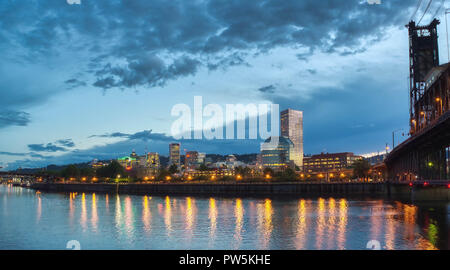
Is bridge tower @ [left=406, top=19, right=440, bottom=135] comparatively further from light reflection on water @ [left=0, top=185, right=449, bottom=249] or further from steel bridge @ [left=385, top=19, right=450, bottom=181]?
light reflection on water @ [left=0, top=185, right=449, bottom=249]

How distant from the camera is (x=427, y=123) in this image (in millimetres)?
107312

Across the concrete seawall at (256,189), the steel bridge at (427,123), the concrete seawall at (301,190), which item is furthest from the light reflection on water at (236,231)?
the concrete seawall at (256,189)

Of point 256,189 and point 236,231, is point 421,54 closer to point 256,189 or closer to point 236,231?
point 256,189

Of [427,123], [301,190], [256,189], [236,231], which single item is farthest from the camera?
[256,189]

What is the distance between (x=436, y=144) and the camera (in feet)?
259

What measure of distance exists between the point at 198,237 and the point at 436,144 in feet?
186

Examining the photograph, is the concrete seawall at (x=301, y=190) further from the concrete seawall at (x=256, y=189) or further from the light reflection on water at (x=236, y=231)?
the light reflection on water at (x=236, y=231)

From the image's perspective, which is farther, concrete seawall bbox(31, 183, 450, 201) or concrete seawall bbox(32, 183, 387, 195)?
concrete seawall bbox(32, 183, 387, 195)

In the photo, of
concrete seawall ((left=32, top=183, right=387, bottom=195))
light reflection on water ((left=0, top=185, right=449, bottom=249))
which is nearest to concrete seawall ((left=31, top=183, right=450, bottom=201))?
concrete seawall ((left=32, top=183, right=387, bottom=195))

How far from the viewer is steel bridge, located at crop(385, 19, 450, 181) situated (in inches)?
2844

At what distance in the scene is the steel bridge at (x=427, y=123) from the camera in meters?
72.2

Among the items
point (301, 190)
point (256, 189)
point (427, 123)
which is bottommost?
point (256, 189)

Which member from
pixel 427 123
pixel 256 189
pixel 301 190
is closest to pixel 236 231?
pixel 427 123
